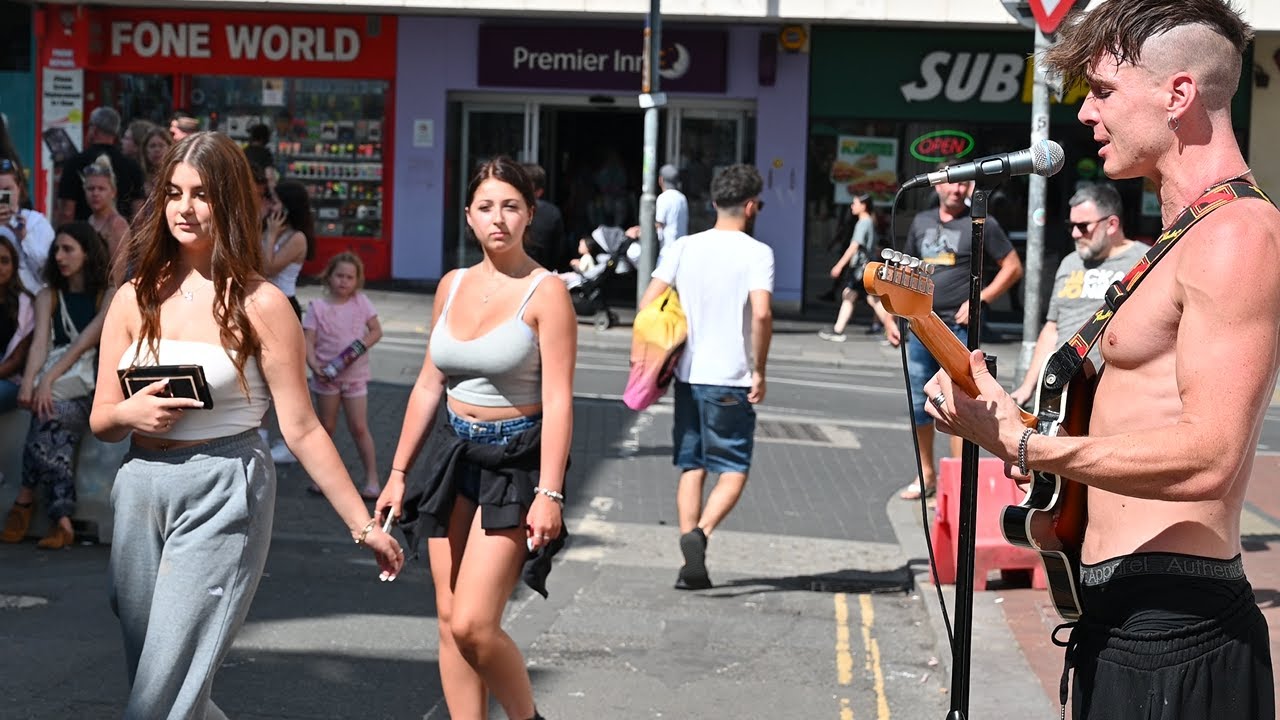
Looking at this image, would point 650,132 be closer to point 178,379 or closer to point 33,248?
point 33,248

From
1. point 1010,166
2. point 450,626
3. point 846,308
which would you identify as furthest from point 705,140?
point 1010,166

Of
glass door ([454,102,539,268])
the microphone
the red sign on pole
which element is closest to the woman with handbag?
the red sign on pole

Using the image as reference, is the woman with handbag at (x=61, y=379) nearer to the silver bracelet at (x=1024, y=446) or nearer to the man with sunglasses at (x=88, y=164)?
the man with sunglasses at (x=88, y=164)

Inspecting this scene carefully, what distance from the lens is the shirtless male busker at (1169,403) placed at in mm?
2711

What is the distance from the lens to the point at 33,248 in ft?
30.2

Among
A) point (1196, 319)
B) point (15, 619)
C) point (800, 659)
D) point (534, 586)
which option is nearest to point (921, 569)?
point (800, 659)

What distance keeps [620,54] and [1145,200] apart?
7658 millimetres

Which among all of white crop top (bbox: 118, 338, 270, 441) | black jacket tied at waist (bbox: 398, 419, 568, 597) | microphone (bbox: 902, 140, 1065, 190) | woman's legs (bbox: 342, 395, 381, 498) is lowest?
woman's legs (bbox: 342, 395, 381, 498)

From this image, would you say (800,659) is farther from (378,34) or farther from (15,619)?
(378,34)

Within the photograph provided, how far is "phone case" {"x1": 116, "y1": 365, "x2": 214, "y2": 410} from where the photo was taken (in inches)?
157

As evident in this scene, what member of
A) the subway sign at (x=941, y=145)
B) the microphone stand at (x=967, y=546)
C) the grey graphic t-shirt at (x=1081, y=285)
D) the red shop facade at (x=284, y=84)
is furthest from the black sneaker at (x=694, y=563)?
the red shop facade at (x=284, y=84)

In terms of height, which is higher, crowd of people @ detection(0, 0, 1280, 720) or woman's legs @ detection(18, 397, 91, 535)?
crowd of people @ detection(0, 0, 1280, 720)

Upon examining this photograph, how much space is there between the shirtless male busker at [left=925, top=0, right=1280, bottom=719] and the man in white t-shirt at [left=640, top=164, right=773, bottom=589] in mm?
4754

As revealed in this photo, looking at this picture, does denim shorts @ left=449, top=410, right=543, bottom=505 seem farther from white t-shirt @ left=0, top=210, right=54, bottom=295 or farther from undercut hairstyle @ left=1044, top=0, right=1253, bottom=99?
white t-shirt @ left=0, top=210, right=54, bottom=295
